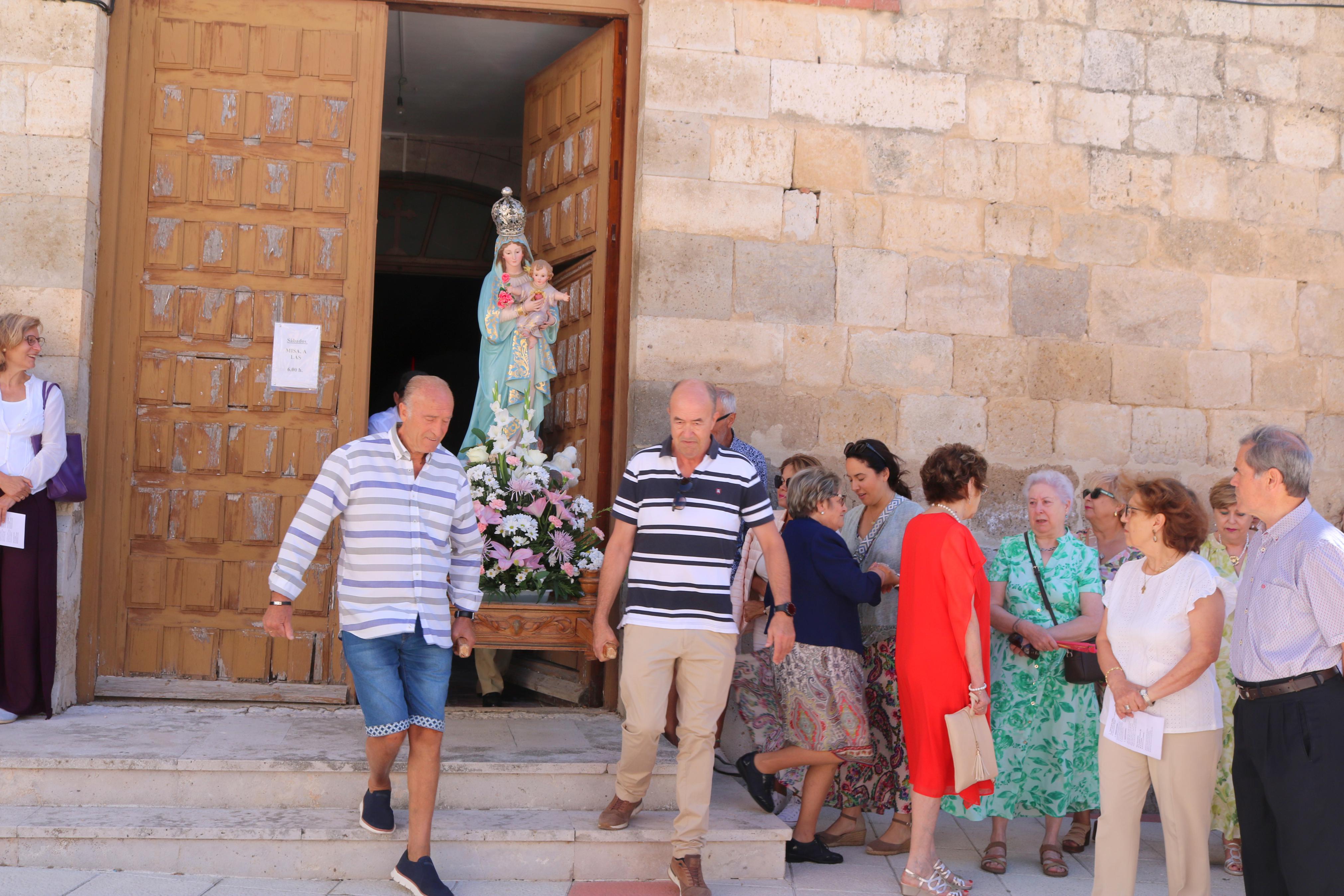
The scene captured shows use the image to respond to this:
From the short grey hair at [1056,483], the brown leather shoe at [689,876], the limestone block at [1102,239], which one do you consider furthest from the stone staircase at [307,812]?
the limestone block at [1102,239]

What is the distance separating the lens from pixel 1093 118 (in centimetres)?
643

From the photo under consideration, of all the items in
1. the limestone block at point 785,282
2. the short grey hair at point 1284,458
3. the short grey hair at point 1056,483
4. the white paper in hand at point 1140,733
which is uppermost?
the limestone block at point 785,282

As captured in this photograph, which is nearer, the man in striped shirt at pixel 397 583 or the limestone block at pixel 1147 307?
the man in striped shirt at pixel 397 583

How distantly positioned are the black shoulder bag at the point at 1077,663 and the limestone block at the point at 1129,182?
8.51 feet

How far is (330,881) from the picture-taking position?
4.22 metres

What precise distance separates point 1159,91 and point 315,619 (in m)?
5.37

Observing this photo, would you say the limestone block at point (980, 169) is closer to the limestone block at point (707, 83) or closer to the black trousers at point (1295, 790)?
the limestone block at point (707, 83)

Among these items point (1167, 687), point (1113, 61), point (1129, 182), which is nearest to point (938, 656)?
point (1167, 687)

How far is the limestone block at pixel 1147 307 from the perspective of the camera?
644 centimetres

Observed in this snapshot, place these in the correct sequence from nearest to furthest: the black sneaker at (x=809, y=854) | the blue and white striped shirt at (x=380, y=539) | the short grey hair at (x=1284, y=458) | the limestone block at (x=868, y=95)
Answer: the short grey hair at (x=1284, y=458)
the blue and white striped shirt at (x=380, y=539)
the black sneaker at (x=809, y=854)
the limestone block at (x=868, y=95)

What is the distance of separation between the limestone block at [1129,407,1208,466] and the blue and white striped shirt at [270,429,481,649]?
4.07 meters

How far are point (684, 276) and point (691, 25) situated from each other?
1.30m

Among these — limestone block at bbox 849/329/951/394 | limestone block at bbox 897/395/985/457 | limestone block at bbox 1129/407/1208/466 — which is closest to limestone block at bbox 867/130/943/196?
limestone block at bbox 849/329/951/394

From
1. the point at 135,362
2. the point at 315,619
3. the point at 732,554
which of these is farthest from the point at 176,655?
the point at 732,554
